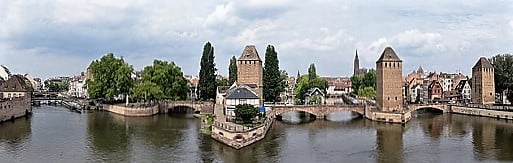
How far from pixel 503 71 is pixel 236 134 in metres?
46.3

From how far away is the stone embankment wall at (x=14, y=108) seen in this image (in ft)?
160

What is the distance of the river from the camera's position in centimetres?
3123

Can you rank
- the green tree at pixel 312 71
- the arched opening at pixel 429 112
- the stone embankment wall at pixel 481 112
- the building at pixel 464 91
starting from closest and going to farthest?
the stone embankment wall at pixel 481 112, the arched opening at pixel 429 112, the building at pixel 464 91, the green tree at pixel 312 71

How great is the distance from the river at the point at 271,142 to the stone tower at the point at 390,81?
130 inches

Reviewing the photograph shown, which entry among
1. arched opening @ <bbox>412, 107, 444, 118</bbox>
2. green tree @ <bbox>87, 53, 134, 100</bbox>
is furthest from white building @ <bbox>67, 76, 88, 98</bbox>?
arched opening @ <bbox>412, 107, 444, 118</bbox>

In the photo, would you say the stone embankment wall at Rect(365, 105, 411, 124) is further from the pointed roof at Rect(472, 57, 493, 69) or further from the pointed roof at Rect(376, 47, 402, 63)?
the pointed roof at Rect(472, 57, 493, 69)

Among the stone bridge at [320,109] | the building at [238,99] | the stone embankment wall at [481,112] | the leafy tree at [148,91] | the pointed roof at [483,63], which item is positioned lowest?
the stone embankment wall at [481,112]

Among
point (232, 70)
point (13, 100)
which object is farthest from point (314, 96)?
point (13, 100)

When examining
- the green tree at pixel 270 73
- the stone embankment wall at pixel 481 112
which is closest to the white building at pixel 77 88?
the green tree at pixel 270 73

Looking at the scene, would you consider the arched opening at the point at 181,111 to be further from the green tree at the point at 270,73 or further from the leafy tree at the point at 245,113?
the leafy tree at the point at 245,113

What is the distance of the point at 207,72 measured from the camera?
2559 inches

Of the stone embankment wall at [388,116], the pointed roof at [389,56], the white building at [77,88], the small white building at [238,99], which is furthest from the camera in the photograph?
the white building at [77,88]

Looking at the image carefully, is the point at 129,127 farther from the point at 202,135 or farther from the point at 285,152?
the point at 285,152

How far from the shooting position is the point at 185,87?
2655 inches
